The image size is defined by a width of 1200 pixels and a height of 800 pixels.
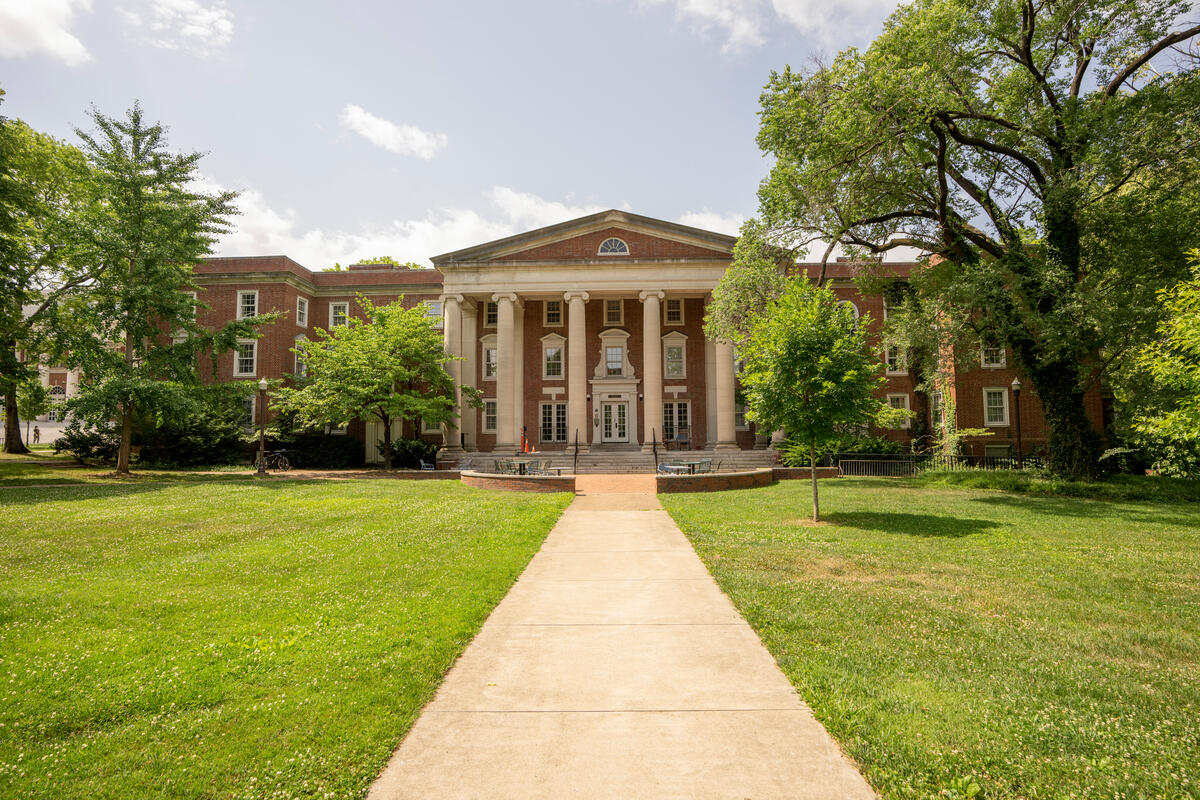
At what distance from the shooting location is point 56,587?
6.70m

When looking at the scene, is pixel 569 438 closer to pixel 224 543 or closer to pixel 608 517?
pixel 608 517

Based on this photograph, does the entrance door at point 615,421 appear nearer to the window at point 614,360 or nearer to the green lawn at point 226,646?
the window at point 614,360

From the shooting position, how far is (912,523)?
12.3 meters

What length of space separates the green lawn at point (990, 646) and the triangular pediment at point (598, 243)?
2462cm

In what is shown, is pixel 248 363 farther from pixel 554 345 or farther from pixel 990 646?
pixel 990 646

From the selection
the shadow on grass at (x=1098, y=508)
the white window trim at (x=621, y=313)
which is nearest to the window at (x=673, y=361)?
the white window trim at (x=621, y=313)

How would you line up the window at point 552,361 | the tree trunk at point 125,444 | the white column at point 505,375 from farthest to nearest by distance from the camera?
the window at point 552,361 < the white column at point 505,375 < the tree trunk at point 125,444

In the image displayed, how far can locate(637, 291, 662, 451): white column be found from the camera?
3222 centimetres

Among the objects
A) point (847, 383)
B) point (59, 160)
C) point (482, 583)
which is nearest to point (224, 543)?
point (482, 583)

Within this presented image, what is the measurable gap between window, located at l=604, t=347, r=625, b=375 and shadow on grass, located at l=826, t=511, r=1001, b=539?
23317 millimetres

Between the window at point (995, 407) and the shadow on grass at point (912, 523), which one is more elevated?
the window at point (995, 407)

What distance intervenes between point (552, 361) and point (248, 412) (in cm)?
1835

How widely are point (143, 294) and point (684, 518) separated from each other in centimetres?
2327

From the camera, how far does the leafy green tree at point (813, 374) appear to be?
12.2 metres
